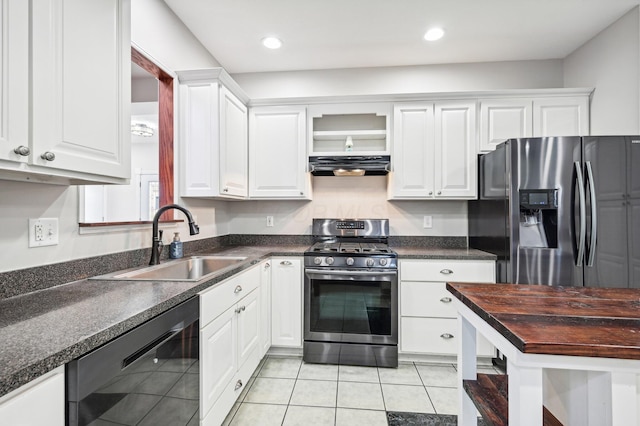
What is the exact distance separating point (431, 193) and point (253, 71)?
2.22m

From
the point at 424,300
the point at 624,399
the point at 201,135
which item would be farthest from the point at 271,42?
the point at 624,399

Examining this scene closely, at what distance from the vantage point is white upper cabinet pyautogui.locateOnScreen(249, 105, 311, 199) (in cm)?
285

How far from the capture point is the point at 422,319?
249cm

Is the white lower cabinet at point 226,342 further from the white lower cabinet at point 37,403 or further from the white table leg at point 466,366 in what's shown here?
the white table leg at point 466,366

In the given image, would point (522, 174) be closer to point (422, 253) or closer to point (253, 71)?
point (422, 253)

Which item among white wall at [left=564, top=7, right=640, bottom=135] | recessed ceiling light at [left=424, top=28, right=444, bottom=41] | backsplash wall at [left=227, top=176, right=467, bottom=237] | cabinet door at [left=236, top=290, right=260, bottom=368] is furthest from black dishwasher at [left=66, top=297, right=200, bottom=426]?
white wall at [left=564, top=7, right=640, bottom=135]

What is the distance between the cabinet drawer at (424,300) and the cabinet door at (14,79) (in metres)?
2.39

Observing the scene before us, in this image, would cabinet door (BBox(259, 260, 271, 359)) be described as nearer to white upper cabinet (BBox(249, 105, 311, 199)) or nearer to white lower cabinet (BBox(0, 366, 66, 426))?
white upper cabinet (BBox(249, 105, 311, 199))

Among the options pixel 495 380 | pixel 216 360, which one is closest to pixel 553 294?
pixel 495 380

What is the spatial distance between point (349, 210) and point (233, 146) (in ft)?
4.30

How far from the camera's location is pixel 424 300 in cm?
248

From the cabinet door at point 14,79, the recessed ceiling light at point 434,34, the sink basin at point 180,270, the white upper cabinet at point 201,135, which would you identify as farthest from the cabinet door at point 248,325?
the recessed ceiling light at point 434,34

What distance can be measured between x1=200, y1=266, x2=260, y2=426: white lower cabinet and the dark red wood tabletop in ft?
3.85

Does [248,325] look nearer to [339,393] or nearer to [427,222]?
[339,393]
